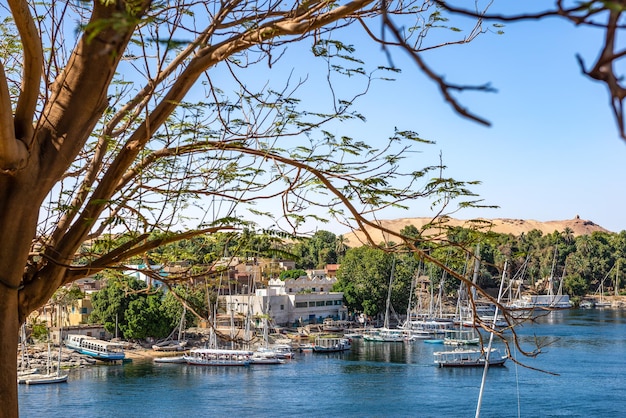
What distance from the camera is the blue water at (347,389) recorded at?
14734mm

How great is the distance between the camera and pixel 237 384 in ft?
59.8

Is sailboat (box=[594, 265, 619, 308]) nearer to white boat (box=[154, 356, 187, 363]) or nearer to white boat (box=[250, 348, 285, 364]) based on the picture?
white boat (box=[250, 348, 285, 364])

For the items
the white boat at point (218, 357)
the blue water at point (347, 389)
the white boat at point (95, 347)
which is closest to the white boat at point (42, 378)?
the blue water at point (347, 389)

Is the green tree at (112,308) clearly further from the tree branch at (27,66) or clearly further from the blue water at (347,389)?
the tree branch at (27,66)

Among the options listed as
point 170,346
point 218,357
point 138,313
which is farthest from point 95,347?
point 218,357

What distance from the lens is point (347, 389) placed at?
55.8ft

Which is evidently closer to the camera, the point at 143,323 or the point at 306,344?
the point at 143,323

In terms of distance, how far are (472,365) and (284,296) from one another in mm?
9505

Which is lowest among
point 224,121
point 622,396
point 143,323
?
point 622,396

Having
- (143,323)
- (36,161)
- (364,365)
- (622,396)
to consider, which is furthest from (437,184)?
(143,323)

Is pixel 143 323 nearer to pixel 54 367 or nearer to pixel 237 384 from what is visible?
pixel 54 367

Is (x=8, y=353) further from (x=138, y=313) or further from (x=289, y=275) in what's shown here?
(x=289, y=275)

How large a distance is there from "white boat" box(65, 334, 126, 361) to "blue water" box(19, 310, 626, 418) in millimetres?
720

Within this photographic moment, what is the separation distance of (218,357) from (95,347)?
3793 millimetres
